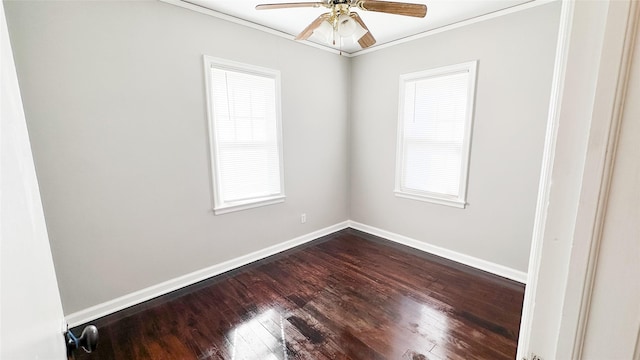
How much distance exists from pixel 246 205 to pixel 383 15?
7.85 ft

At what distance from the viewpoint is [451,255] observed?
122 inches

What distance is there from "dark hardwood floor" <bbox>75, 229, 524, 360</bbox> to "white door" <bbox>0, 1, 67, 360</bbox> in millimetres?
1463

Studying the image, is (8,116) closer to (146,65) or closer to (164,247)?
(146,65)

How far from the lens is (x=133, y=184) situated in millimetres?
2191

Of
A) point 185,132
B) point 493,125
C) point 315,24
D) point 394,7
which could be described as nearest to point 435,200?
point 493,125

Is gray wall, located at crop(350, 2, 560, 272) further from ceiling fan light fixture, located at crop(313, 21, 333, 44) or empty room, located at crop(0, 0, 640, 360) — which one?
ceiling fan light fixture, located at crop(313, 21, 333, 44)

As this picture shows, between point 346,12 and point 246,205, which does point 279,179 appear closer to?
point 246,205

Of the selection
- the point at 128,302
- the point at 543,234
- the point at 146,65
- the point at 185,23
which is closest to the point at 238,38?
the point at 185,23

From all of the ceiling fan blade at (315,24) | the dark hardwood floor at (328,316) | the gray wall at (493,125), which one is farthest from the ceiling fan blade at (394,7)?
the dark hardwood floor at (328,316)

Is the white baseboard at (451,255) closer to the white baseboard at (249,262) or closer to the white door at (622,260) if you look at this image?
the white baseboard at (249,262)

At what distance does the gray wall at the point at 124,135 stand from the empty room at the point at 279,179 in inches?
0.5

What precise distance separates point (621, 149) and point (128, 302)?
3.00 meters

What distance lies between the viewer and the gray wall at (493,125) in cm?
238

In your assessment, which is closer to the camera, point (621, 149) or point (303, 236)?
point (621, 149)
